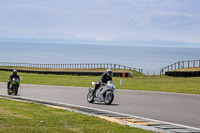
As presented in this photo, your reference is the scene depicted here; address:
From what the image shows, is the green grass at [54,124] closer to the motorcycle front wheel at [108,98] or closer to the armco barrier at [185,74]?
the motorcycle front wheel at [108,98]

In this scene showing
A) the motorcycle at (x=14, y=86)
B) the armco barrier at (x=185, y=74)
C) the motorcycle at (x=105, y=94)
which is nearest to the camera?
the motorcycle at (x=105, y=94)

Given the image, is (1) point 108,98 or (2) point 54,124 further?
(1) point 108,98

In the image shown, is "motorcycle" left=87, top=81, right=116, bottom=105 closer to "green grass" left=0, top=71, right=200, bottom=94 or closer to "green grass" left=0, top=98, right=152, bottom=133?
"green grass" left=0, top=98, right=152, bottom=133

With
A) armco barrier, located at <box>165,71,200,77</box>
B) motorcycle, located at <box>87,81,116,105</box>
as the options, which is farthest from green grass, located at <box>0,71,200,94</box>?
motorcycle, located at <box>87,81,116,105</box>

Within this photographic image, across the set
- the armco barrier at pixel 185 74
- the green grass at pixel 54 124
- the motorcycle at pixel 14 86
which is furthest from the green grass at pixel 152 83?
the green grass at pixel 54 124

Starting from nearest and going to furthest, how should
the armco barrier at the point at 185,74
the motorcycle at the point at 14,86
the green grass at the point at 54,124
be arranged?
the green grass at the point at 54,124 → the motorcycle at the point at 14,86 → the armco barrier at the point at 185,74

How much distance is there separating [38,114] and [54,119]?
1.30m

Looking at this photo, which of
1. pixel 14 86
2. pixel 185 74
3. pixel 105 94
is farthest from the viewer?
pixel 185 74

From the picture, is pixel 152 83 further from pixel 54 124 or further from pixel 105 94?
pixel 54 124

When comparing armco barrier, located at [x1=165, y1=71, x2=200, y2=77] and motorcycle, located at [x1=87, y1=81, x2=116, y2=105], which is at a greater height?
armco barrier, located at [x1=165, y1=71, x2=200, y2=77]

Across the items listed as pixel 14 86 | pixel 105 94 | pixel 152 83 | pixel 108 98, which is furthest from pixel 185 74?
pixel 108 98

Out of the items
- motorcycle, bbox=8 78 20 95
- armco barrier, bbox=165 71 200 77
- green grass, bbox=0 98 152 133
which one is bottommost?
green grass, bbox=0 98 152 133

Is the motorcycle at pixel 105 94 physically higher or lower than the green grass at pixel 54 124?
higher

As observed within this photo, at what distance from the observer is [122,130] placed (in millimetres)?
9047
